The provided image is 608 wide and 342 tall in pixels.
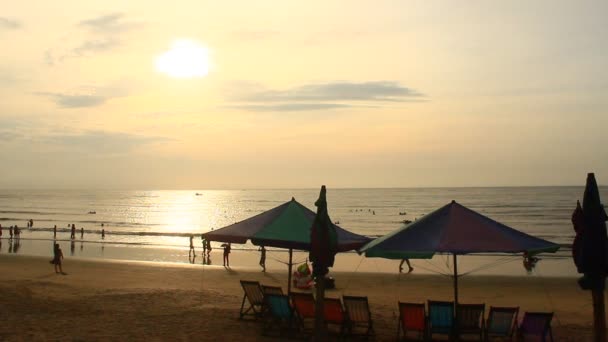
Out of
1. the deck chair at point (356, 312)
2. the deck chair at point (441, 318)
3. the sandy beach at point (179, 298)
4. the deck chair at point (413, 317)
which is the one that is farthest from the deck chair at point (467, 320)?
the deck chair at point (356, 312)

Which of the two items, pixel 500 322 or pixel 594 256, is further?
pixel 500 322

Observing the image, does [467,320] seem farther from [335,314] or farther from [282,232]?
[282,232]

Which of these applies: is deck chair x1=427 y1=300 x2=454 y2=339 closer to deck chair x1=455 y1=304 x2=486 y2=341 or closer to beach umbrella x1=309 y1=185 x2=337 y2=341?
deck chair x1=455 y1=304 x2=486 y2=341

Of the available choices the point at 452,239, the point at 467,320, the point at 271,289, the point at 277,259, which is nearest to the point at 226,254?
the point at 277,259

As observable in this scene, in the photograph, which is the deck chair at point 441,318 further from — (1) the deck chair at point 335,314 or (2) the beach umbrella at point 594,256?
→ (2) the beach umbrella at point 594,256

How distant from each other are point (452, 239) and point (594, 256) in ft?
7.18

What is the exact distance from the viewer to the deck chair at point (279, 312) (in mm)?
10070

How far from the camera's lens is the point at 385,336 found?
10180mm

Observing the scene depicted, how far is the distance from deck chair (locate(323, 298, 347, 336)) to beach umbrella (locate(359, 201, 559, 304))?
1490mm

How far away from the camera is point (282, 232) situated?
1030 centimetres

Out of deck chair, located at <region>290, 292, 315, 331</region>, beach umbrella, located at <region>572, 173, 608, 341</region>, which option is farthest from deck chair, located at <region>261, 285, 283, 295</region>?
beach umbrella, located at <region>572, 173, 608, 341</region>

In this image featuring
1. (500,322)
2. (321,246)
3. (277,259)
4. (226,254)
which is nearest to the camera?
(321,246)

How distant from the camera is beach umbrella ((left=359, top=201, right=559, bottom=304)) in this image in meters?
8.39

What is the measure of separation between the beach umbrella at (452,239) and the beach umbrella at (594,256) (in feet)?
4.76
